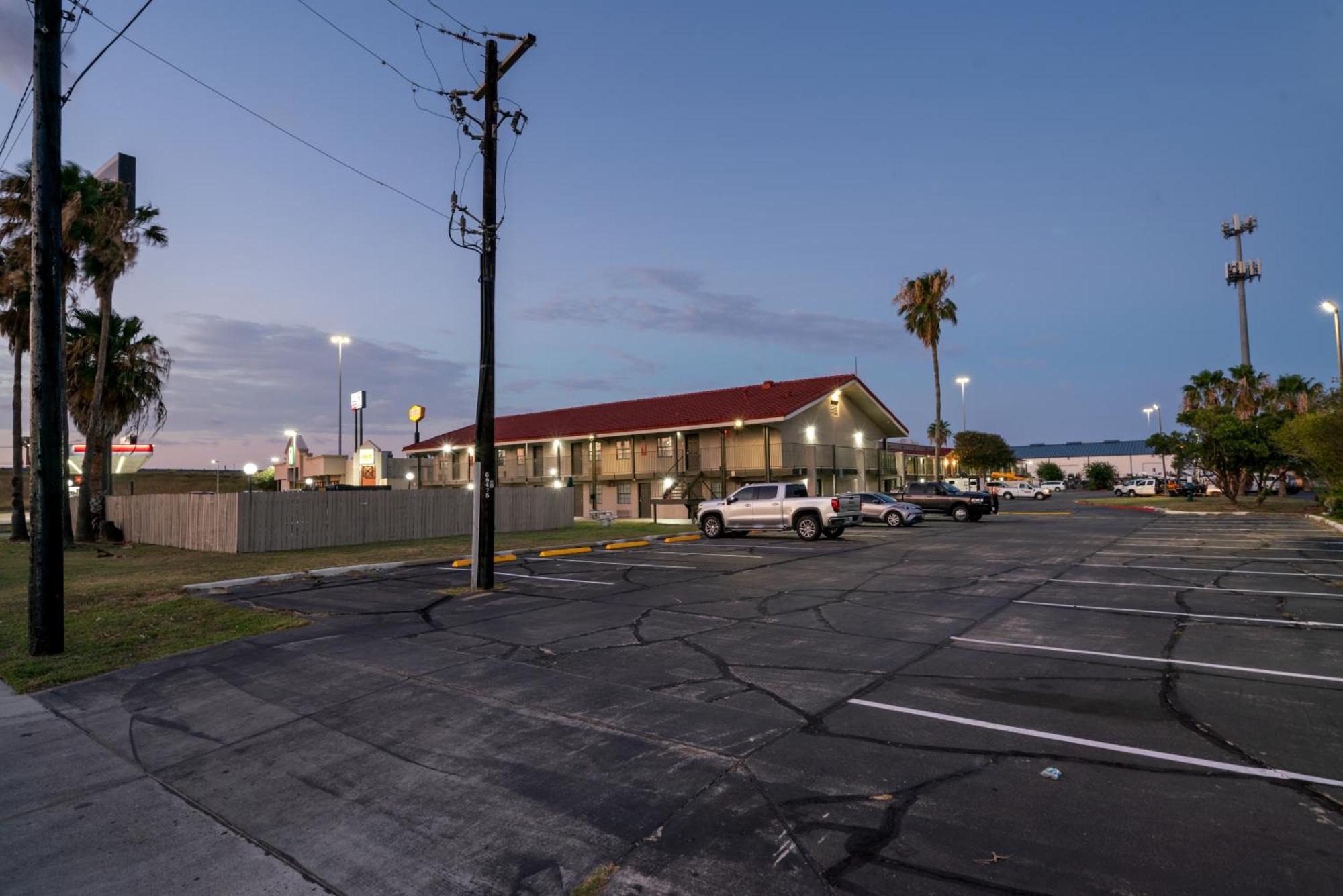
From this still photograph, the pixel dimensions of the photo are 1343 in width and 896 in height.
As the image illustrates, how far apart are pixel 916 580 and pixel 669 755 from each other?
920 centimetres

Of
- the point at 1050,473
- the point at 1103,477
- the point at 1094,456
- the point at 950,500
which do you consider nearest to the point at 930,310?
the point at 950,500

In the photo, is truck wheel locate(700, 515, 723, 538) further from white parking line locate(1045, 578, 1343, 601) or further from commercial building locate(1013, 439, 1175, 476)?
commercial building locate(1013, 439, 1175, 476)

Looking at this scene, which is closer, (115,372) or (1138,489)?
(115,372)

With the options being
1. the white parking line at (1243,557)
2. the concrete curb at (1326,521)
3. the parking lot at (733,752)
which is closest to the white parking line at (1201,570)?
the white parking line at (1243,557)

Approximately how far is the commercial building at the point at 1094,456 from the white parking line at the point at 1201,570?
116236mm

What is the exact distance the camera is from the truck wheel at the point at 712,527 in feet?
81.0

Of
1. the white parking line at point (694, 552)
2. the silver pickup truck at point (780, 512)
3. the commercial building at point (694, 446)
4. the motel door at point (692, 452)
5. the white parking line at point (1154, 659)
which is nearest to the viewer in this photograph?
the white parking line at point (1154, 659)

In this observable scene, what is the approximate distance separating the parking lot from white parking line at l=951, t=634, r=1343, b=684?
51mm

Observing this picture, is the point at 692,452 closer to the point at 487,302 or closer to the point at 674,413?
the point at 674,413

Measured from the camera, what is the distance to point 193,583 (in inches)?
541

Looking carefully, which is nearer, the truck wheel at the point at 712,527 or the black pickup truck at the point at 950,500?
the truck wheel at the point at 712,527

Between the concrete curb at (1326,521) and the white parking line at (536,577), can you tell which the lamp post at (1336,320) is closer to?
the concrete curb at (1326,521)

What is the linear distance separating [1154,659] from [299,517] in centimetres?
2244

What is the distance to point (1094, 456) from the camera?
134m
